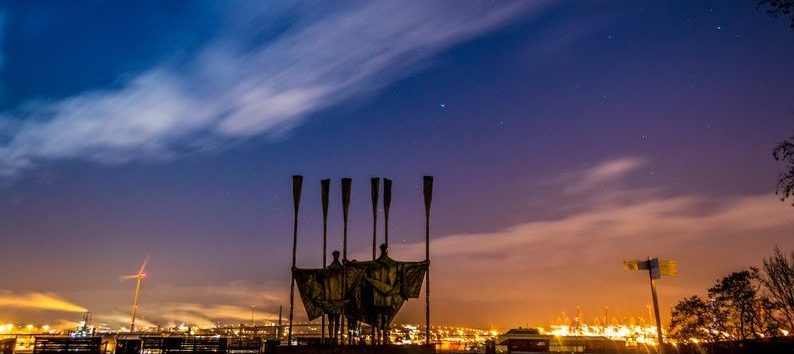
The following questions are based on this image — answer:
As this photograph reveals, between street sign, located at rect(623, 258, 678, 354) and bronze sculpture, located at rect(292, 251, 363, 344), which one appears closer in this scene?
Answer: bronze sculpture, located at rect(292, 251, 363, 344)

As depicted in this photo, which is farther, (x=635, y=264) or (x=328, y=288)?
(x=635, y=264)

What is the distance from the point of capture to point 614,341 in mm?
35344

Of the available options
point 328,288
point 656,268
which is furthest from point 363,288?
point 656,268

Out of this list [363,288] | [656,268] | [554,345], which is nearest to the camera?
[363,288]

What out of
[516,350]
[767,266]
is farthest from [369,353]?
[767,266]

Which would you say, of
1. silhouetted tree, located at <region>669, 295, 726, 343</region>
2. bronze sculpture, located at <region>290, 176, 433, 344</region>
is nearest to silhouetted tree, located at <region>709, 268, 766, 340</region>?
silhouetted tree, located at <region>669, 295, 726, 343</region>

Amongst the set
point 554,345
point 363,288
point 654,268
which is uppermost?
point 654,268

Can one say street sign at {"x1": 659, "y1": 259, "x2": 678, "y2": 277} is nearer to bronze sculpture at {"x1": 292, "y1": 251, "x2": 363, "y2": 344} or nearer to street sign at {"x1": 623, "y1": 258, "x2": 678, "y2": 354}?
street sign at {"x1": 623, "y1": 258, "x2": 678, "y2": 354}

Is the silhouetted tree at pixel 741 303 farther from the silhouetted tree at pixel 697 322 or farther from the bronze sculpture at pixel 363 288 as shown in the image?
the bronze sculpture at pixel 363 288

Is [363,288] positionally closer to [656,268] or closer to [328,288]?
[328,288]

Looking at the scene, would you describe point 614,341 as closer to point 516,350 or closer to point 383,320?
point 516,350

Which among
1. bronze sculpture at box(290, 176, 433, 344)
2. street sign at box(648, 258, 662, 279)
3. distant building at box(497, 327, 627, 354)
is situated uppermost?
street sign at box(648, 258, 662, 279)

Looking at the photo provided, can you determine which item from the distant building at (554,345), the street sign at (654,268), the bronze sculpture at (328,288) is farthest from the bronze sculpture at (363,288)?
the street sign at (654,268)

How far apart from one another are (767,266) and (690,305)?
4.83 m
